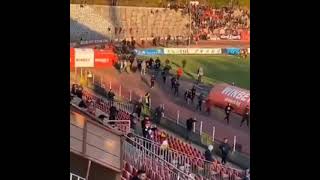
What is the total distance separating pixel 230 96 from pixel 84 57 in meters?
1.13

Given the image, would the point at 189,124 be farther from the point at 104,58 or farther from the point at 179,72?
the point at 104,58

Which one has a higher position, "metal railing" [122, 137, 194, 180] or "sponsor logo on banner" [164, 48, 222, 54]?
"sponsor logo on banner" [164, 48, 222, 54]

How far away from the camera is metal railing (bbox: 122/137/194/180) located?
4.50 m

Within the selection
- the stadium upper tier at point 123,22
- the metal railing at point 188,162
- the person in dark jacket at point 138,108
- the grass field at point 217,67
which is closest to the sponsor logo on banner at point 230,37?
the grass field at point 217,67

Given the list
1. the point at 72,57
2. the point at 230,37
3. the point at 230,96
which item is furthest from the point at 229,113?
the point at 72,57

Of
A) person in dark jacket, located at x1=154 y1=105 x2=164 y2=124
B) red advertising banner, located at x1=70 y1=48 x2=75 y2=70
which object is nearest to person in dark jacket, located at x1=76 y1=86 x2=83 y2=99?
red advertising banner, located at x1=70 y1=48 x2=75 y2=70

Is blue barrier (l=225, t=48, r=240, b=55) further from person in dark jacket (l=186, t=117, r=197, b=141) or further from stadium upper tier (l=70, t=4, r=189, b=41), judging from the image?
person in dark jacket (l=186, t=117, r=197, b=141)

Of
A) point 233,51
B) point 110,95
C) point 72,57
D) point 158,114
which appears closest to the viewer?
point 72,57

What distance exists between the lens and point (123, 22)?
14.7 ft

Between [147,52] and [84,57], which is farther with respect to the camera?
[147,52]

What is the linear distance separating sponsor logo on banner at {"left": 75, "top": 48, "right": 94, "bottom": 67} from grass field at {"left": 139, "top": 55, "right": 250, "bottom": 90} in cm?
51

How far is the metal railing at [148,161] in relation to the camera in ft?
14.8
